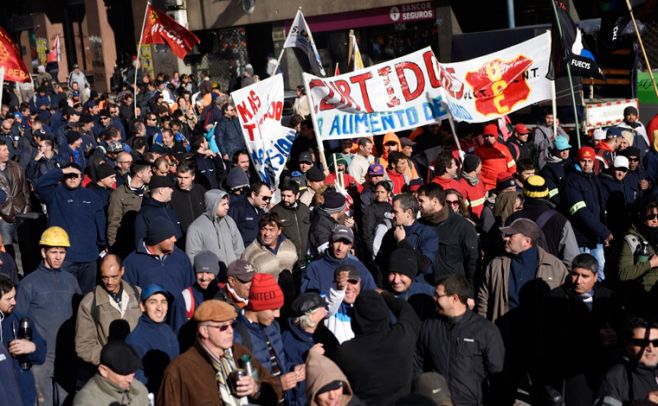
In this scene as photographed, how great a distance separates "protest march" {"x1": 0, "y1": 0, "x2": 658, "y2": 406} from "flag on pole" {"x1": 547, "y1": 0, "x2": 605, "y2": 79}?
4 centimetres

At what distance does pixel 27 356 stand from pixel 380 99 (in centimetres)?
623

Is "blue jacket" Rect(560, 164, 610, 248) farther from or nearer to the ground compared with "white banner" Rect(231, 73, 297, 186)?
nearer to the ground

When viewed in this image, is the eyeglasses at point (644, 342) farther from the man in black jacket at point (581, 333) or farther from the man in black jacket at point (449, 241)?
the man in black jacket at point (449, 241)

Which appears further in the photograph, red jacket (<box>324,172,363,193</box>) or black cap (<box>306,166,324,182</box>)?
red jacket (<box>324,172,363,193</box>)

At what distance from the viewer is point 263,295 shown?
22.0 feet

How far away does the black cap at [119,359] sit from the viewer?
575 centimetres

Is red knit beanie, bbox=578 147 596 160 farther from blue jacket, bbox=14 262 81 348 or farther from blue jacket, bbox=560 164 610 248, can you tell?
blue jacket, bbox=14 262 81 348

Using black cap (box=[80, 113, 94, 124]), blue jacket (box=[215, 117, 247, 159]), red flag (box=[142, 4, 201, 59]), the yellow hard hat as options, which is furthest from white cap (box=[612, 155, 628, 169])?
red flag (box=[142, 4, 201, 59])

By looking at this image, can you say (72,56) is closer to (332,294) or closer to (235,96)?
(235,96)

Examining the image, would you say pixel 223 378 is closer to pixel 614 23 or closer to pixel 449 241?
pixel 449 241

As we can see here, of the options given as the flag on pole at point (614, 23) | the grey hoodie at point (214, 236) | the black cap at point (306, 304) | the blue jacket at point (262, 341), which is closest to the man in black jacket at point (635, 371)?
the black cap at point (306, 304)

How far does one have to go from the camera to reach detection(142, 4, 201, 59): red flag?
773 inches

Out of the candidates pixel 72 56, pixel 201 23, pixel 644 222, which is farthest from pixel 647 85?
pixel 72 56

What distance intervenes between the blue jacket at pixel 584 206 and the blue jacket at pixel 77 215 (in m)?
4.65
